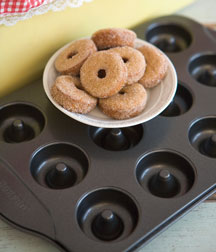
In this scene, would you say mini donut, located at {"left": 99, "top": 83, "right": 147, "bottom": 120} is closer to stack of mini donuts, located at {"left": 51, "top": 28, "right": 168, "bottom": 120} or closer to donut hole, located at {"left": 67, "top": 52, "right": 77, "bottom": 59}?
stack of mini donuts, located at {"left": 51, "top": 28, "right": 168, "bottom": 120}

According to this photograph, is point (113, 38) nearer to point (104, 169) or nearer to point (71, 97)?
point (71, 97)

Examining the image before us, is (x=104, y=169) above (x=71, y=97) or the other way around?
the other way around

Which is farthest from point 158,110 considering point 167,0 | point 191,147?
point 167,0

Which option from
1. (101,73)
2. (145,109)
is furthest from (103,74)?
(145,109)

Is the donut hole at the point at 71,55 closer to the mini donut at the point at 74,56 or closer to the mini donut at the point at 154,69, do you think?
the mini donut at the point at 74,56

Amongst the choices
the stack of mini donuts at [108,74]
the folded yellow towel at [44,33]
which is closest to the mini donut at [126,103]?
the stack of mini donuts at [108,74]

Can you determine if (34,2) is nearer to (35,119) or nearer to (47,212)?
(35,119)
